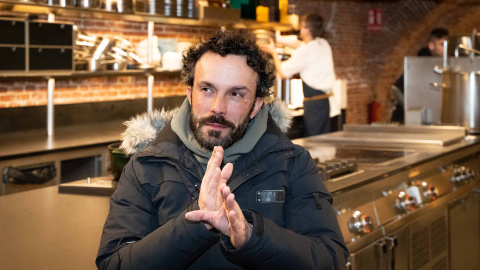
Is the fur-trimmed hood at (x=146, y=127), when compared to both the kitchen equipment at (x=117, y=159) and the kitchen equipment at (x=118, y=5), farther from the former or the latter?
the kitchen equipment at (x=118, y=5)

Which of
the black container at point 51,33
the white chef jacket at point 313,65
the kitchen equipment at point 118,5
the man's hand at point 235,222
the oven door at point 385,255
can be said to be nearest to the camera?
the man's hand at point 235,222

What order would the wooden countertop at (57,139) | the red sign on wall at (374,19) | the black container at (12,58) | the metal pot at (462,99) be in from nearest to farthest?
the wooden countertop at (57,139), the black container at (12,58), the metal pot at (462,99), the red sign on wall at (374,19)

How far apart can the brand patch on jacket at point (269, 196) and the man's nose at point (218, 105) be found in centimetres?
22

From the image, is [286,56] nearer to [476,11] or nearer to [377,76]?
[377,76]

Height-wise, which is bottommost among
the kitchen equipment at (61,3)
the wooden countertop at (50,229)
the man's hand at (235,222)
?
the wooden countertop at (50,229)

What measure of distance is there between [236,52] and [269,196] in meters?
0.36

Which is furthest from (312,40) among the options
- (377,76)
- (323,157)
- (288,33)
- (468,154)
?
(377,76)

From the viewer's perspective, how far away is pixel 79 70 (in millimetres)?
5641

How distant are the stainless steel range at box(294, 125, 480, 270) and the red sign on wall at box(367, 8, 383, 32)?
6.15 meters

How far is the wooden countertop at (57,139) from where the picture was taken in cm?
466

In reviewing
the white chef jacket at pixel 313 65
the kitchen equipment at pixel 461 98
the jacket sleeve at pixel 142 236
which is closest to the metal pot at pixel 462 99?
the kitchen equipment at pixel 461 98

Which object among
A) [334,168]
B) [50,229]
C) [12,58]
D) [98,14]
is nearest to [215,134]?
[50,229]

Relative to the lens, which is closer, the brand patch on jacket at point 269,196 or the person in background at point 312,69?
the brand patch on jacket at point 269,196

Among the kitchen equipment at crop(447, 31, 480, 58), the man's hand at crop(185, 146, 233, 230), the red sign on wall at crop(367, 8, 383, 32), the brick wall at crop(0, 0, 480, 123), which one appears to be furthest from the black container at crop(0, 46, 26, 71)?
the red sign on wall at crop(367, 8, 383, 32)
